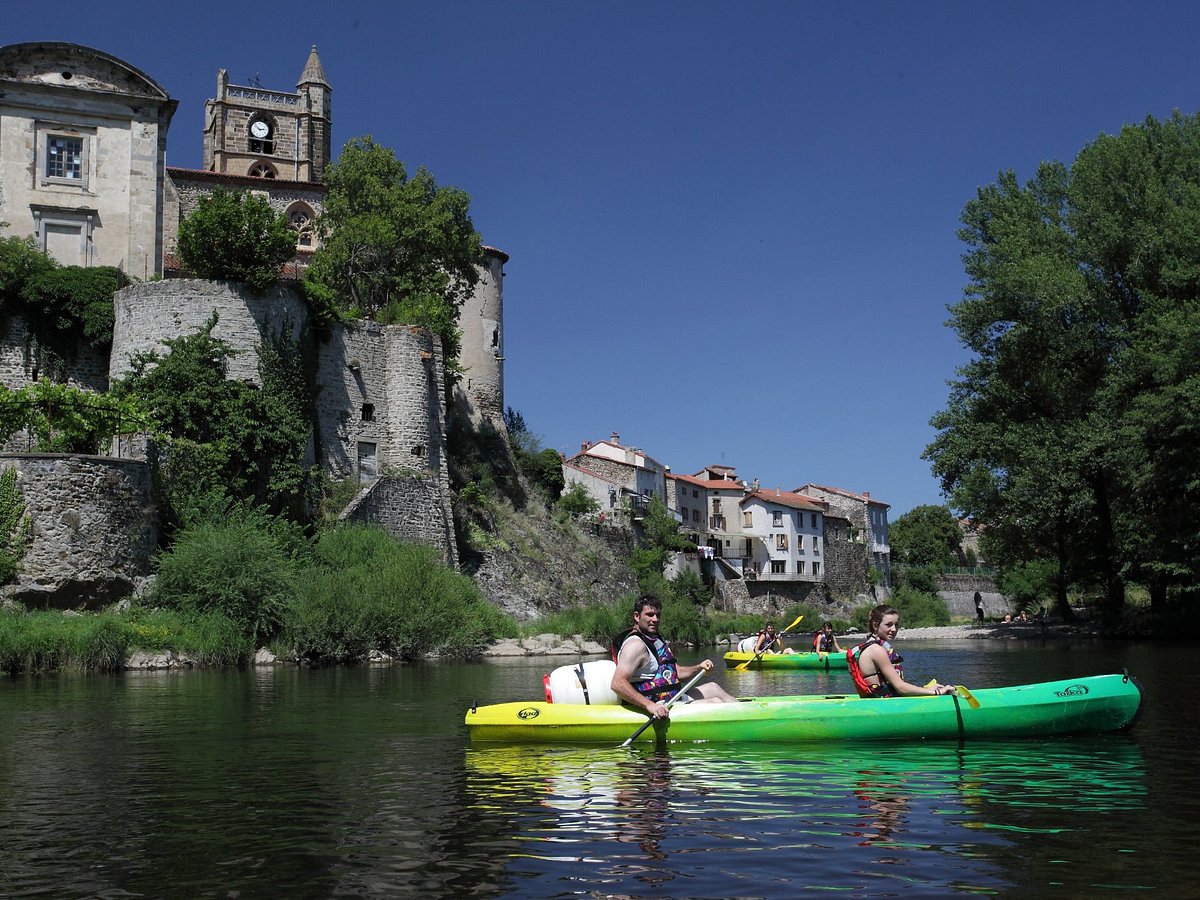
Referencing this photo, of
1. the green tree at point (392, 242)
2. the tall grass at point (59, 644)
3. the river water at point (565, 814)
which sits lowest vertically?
the river water at point (565, 814)

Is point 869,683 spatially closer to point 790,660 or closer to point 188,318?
point 790,660

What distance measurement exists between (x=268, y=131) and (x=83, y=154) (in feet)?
59.2

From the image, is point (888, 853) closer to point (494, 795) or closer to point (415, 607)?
point (494, 795)

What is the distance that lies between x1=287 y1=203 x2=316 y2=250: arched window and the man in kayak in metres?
39.2

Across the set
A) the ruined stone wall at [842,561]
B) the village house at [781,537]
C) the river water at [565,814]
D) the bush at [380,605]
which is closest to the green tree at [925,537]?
the ruined stone wall at [842,561]

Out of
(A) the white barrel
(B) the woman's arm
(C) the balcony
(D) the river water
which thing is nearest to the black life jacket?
(A) the white barrel

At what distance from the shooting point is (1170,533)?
30.4 m

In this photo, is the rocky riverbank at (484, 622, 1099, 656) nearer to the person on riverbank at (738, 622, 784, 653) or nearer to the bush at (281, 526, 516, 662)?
the bush at (281, 526, 516, 662)

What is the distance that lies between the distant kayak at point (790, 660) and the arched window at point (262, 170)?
35052 mm

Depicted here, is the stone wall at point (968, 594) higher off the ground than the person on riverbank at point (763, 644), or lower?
higher

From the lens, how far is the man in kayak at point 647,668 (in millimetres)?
11625

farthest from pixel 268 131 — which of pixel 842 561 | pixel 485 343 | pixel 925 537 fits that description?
pixel 925 537

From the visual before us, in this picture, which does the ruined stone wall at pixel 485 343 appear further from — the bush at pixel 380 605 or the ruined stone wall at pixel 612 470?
the ruined stone wall at pixel 612 470

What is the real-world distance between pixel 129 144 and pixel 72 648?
20747 mm
